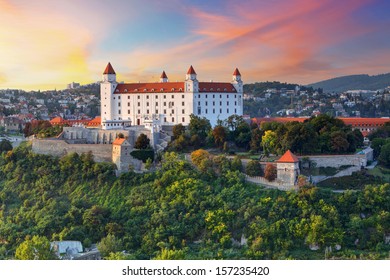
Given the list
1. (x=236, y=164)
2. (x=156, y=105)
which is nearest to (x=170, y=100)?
(x=156, y=105)

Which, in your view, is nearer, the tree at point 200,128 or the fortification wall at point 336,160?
the fortification wall at point 336,160

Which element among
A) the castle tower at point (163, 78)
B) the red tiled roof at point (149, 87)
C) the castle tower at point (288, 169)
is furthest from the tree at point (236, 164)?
the castle tower at point (163, 78)

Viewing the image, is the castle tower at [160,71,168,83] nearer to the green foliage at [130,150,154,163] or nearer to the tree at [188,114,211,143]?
the tree at [188,114,211,143]

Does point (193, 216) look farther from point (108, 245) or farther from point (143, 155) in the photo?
point (143, 155)

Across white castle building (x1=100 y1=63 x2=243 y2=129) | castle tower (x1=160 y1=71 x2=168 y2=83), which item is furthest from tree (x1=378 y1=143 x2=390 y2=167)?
castle tower (x1=160 y1=71 x2=168 y2=83)

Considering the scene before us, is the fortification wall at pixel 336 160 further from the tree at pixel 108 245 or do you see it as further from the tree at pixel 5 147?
the tree at pixel 5 147

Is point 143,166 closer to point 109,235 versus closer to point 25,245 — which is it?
point 109,235

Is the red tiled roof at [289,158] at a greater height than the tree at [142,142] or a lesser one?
lesser
